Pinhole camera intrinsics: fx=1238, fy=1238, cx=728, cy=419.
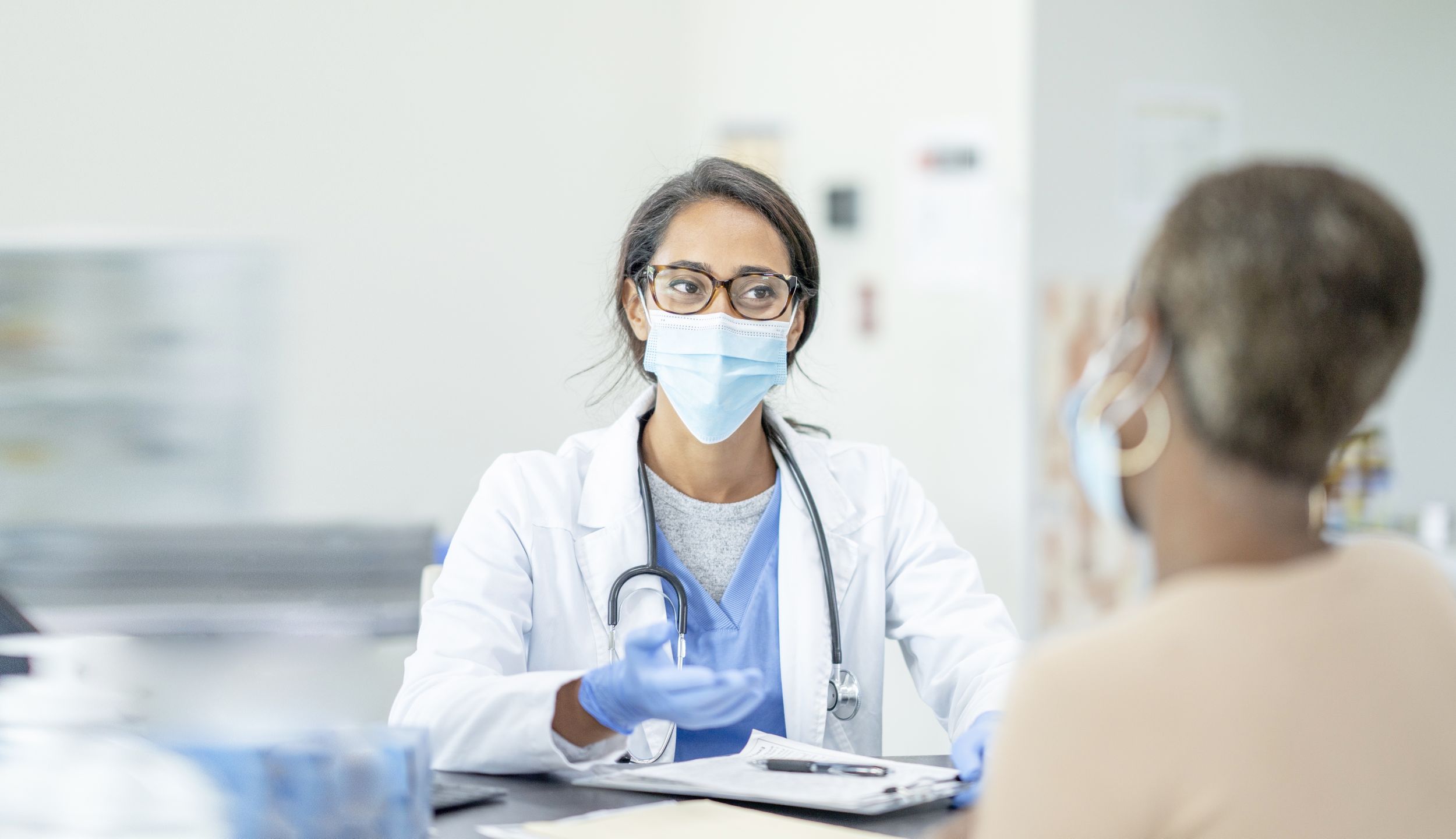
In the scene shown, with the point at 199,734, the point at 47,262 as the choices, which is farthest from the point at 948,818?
the point at 47,262

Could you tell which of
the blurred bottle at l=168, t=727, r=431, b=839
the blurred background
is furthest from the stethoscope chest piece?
the blurred background

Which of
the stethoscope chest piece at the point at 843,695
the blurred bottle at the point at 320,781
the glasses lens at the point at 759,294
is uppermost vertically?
the glasses lens at the point at 759,294

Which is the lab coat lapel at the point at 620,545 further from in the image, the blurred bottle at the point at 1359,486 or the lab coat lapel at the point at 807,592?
the blurred bottle at the point at 1359,486

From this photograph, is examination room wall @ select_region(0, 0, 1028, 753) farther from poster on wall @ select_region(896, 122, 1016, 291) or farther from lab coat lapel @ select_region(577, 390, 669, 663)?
lab coat lapel @ select_region(577, 390, 669, 663)

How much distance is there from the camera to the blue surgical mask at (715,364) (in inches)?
58.1

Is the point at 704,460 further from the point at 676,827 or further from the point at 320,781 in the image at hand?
the point at 320,781

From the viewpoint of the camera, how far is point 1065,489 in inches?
122

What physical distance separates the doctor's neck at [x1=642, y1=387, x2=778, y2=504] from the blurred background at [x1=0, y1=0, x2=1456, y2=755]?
1.26 metres

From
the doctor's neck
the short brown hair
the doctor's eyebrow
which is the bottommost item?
the doctor's neck

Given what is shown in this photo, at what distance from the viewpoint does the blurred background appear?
9.97 feet

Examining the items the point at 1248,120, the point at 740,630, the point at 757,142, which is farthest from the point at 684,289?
the point at 1248,120

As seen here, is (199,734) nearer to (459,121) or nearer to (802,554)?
(802,554)

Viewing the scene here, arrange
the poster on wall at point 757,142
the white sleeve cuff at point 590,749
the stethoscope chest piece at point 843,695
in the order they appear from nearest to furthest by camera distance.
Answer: the white sleeve cuff at point 590,749
the stethoscope chest piece at point 843,695
the poster on wall at point 757,142

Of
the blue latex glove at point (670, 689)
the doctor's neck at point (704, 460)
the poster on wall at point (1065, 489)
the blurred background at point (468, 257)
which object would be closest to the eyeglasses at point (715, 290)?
the doctor's neck at point (704, 460)
